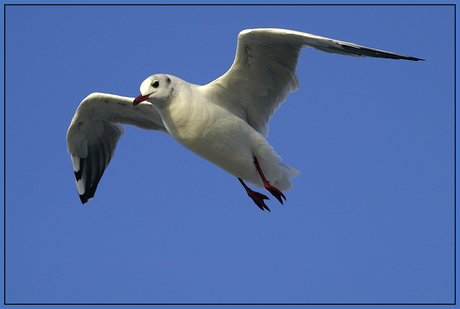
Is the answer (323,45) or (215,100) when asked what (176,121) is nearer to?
(215,100)

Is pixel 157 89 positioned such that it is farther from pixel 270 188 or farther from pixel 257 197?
pixel 257 197

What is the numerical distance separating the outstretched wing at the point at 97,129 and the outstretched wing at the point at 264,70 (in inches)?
55.7

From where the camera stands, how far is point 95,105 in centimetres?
807

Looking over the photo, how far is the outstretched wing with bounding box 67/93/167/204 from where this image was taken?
26.3ft

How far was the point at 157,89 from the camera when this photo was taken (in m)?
6.40

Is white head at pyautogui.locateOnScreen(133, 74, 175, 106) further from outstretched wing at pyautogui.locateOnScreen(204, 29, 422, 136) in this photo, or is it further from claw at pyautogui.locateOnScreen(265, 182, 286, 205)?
claw at pyautogui.locateOnScreen(265, 182, 286, 205)

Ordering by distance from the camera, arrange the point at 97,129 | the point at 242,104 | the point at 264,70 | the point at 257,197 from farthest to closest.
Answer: the point at 97,129 < the point at 257,197 < the point at 242,104 < the point at 264,70

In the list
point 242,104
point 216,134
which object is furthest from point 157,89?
point 242,104

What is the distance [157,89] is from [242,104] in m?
1.24

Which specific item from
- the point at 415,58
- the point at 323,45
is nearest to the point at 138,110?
the point at 323,45

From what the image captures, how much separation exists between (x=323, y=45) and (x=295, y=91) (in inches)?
41.9

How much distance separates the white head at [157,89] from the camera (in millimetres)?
6375

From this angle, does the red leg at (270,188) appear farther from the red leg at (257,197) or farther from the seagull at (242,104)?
the red leg at (257,197)

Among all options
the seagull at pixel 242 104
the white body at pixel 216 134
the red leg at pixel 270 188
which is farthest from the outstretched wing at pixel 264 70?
the red leg at pixel 270 188
